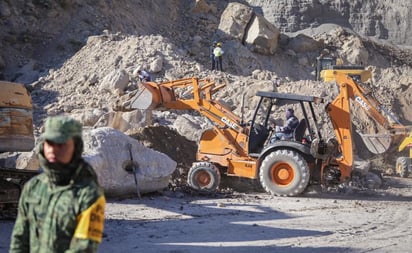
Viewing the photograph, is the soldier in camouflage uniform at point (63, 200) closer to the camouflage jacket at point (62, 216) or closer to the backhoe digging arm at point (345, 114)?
the camouflage jacket at point (62, 216)

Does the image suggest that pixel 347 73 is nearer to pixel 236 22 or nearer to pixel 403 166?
pixel 236 22

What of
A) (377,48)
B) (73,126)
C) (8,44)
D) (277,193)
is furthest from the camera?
(377,48)

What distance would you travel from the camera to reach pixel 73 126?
3283 mm

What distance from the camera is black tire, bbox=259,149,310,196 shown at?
42.4 feet

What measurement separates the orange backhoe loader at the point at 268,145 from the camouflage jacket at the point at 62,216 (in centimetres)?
984

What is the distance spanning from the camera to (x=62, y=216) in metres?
3.30

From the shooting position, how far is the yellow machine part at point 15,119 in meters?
9.48

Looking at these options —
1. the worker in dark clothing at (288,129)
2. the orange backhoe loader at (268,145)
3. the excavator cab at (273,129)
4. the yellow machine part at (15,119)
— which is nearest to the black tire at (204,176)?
the orange backhoe loader at (268,145)

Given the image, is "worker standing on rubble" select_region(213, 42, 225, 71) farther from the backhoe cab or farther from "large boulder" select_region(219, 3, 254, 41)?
"large boulder" select_region(219, 3, 254, 41)

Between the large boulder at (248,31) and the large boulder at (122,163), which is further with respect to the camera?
the large boulder at (248,31)

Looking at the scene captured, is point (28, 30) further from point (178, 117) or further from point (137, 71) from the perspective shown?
point (178, 117)

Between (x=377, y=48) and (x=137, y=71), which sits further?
(x=377, y=48)

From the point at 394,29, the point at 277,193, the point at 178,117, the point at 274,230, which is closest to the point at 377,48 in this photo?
the point at 394,29

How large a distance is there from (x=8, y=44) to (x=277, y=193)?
20.0 meters
